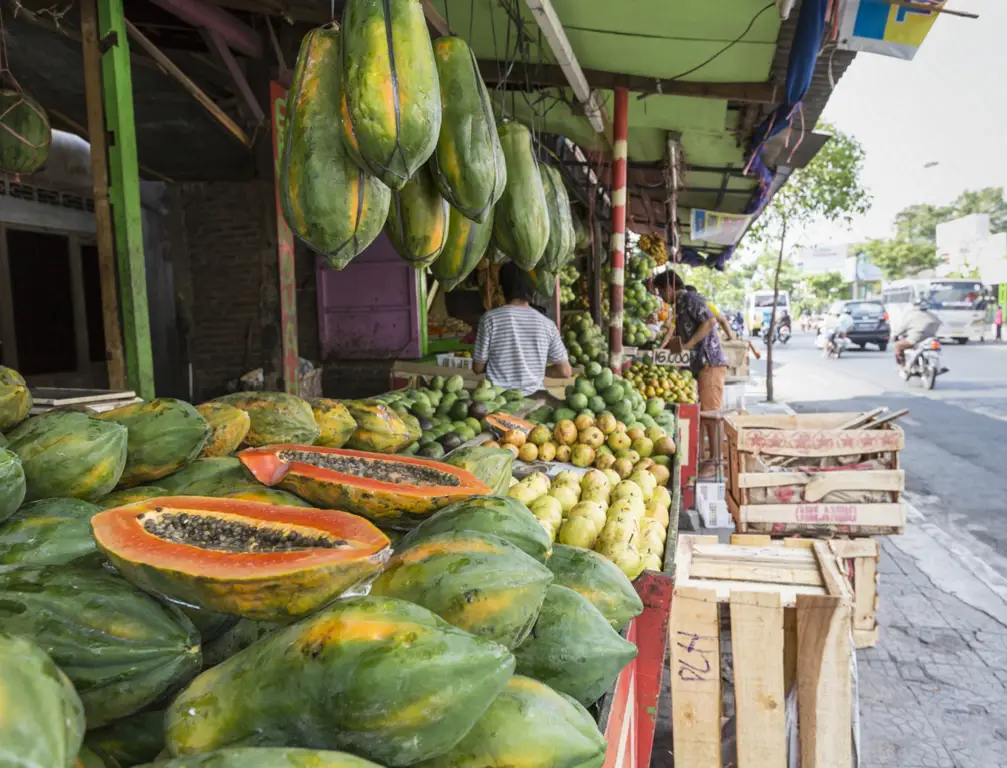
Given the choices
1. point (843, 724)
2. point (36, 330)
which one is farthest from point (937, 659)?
point (36, 330)

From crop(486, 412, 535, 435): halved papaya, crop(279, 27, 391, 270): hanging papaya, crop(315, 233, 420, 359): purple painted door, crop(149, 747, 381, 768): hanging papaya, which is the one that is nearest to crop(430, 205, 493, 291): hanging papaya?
crop(279, 27, 391, 270): hanging papaya

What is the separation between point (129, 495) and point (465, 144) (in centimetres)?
108

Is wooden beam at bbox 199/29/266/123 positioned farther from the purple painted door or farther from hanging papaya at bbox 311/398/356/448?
hanging papaya at bbox 311/398/356/448

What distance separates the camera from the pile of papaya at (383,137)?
1.35 m

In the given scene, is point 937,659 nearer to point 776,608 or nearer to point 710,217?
point 776,608

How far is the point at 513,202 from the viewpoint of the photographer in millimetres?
1978

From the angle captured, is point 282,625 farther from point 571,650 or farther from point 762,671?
point 762,671

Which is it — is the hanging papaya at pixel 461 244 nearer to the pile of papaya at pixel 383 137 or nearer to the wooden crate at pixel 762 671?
the pile of papaya at pixel 383 137

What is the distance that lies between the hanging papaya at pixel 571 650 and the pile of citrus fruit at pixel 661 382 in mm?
6118

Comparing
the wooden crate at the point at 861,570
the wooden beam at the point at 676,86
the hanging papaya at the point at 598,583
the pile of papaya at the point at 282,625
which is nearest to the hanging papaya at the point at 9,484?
the pile of papaya at the point at 282,625

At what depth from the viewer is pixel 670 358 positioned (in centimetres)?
826

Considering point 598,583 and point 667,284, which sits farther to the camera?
point 667,284

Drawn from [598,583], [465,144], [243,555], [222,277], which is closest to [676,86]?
[465,144]

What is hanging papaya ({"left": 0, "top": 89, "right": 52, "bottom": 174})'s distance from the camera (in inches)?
148
